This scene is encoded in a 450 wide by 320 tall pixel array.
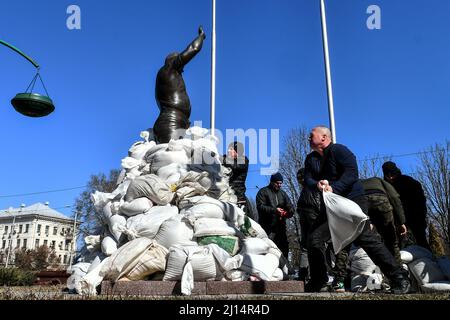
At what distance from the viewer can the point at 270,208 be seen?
6535 millimetres

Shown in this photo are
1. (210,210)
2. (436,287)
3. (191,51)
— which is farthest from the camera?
(191,51)

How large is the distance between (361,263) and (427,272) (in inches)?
37.0

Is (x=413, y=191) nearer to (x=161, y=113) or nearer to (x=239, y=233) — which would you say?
(x=239, y=233)

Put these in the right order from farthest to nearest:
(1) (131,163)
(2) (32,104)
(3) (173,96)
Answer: (3) (173,96)
(1) (131,163)
(2) (32,104)

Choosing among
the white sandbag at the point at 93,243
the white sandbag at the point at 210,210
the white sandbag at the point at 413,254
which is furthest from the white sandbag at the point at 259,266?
the white sandbag at the point at 93,243

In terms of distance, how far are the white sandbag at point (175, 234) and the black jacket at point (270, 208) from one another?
5.68ft

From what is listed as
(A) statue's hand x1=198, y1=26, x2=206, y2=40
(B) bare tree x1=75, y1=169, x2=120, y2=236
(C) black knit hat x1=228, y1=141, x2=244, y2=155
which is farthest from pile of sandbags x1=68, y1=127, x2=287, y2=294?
(B) bare tree x1=75, y1=169, x2=120, y2=236

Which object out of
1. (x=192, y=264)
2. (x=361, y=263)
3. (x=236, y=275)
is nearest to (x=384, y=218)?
(x=361, y=263)

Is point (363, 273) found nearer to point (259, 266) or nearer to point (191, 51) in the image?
point (259, 266)

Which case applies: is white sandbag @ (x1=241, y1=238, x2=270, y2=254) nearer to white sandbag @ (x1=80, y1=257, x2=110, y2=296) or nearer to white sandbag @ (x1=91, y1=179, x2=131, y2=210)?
white sandbag @ (x1=80, y1=257, x2=110, y2=296)

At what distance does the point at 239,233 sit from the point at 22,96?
12.6 feet

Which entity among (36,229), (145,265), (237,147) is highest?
(36,229)

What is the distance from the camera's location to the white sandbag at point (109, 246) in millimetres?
5367

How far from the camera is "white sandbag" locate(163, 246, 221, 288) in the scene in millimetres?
4336
